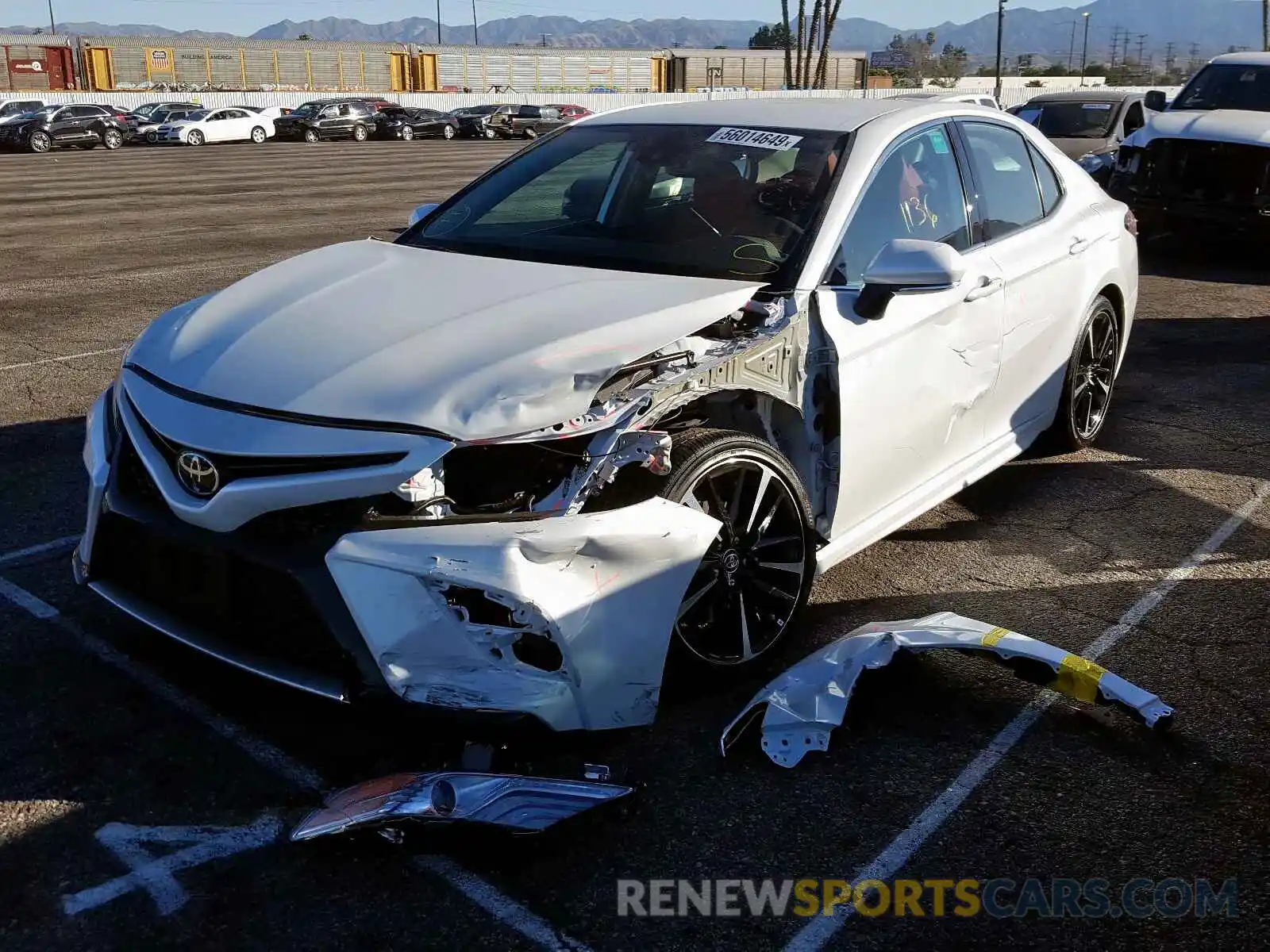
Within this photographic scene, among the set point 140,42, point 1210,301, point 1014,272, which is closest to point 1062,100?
point 1210,301

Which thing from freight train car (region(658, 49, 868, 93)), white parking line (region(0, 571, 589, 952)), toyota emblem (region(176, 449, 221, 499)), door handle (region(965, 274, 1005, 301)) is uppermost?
freight train car (region(658, 49, 868, 93))

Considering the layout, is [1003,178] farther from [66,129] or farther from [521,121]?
[521,121]

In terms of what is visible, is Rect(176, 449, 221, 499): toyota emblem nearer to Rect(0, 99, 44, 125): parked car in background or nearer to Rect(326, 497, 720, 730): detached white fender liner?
Rect(326, 497, 720, 730): detached white fender liner

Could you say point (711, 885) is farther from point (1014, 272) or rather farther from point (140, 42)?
point (140, 42)

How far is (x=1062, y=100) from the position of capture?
15.8 meters

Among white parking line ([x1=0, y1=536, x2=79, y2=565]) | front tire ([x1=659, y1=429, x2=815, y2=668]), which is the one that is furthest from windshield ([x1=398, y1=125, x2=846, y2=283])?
white parking line ([x1=0, y1=536, x2=79, y2=565])

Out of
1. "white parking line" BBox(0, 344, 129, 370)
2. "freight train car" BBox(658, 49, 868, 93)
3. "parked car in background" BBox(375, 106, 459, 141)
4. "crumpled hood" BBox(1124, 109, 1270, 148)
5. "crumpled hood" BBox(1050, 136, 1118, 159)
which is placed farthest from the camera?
"freight train car" BBox(658, 49, 868, 93)

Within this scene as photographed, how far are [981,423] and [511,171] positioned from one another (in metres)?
2.14

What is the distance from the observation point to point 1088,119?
606 inches

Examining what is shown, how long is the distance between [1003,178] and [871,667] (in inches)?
94.3

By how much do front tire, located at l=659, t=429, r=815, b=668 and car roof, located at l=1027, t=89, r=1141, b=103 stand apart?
551 inches

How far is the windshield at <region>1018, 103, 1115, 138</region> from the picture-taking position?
15.2m

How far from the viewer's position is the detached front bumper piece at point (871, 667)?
10.8 feet

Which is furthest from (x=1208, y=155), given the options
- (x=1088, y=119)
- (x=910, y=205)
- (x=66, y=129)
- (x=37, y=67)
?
(x=37, y=67)
